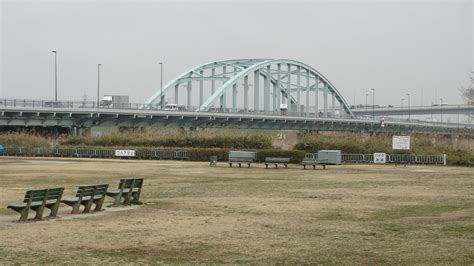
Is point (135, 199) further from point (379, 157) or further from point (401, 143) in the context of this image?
point (401, 143)

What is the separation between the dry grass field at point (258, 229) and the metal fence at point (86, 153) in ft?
102

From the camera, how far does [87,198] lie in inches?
662

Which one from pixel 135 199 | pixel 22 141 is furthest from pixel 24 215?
pixel 22 141

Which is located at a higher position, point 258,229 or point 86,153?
point 258,229

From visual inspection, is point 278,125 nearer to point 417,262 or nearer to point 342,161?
point 342,161

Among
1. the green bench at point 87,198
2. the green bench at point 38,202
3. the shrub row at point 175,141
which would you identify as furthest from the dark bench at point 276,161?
the green bench at point 38,202

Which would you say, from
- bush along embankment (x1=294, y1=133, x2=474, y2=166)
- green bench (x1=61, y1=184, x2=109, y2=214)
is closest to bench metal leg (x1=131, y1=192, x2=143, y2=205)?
green bench (x1=61, y1=184, x2=109, y2=214)

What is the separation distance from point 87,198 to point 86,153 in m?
44.1

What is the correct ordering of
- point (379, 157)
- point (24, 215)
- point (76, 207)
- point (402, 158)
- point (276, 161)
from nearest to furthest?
point (24, 215), point (76, 207), point (276, 161), point (402, 158), point (379, 157)

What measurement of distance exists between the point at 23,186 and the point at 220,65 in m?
104

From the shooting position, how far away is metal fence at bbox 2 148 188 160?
55297 millimetres

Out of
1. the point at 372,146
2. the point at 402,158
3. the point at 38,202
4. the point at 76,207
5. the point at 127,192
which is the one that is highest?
the point at 372,146

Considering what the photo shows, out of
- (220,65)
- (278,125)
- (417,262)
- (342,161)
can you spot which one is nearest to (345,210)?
(417,262)

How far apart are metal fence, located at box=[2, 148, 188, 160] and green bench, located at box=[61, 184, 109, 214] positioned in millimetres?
36725
